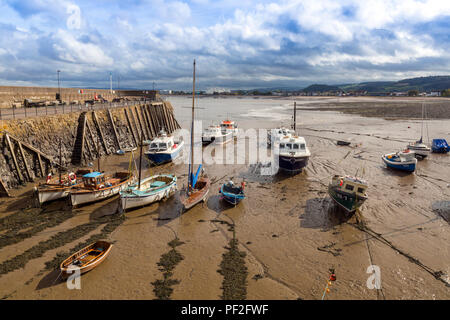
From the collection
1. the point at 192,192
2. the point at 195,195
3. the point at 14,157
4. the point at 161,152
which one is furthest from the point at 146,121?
the point at 195,195

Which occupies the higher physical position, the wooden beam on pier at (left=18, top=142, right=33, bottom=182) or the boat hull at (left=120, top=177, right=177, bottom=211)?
the wooden beam on pier at (left=18, top=142, right=33, bottom=182)

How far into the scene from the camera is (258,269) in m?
12.4

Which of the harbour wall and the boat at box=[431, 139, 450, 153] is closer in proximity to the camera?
the harbour wall

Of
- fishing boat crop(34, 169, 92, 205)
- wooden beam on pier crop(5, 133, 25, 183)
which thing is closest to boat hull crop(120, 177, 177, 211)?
fishing boat crop(34, 169, 92, 205)

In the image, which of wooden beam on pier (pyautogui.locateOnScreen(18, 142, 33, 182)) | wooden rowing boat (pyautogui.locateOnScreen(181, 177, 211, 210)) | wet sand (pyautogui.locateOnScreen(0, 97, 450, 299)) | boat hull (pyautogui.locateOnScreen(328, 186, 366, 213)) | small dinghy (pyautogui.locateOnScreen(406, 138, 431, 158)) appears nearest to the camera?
wet sand (pyautogui.locateOnScreen(0, 97, 450, 299))

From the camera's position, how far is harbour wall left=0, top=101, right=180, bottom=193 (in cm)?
2059

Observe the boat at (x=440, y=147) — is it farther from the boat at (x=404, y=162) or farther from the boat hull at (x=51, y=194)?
the boat hull at (x=51, y=194)

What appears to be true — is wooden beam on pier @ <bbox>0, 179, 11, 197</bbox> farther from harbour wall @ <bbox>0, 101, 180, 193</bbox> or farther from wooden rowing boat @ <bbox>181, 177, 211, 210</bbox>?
wooden rowing boat @ <bbox>181, 177, 211, 210</bbox>

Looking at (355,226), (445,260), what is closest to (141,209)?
(355,226)

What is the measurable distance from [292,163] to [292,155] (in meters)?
0.72

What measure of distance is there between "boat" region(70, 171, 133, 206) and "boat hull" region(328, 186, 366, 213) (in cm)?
1491

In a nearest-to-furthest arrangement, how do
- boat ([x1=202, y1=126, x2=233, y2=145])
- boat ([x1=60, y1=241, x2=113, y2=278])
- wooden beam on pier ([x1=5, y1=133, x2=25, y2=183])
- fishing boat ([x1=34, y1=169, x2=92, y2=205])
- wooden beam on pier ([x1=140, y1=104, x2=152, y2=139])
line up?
1. boat ([x1=60, y1=241, x2=113, y2=278])
2. fishing boat ([x1=34, y1=169, x2=92, y2=205])
3. wooden beam on pier ([x1=5, y1=133, x2=25, y2=183])
4. boat ([x1=202, y1=126, x2=233, y2=145])
5. wooden beam on pier ([x1=140, y1=104, x2=152, y2=139])

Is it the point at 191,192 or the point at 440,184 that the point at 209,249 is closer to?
the point at 191,192

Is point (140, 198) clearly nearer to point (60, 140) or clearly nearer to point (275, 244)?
point (275, 244)
